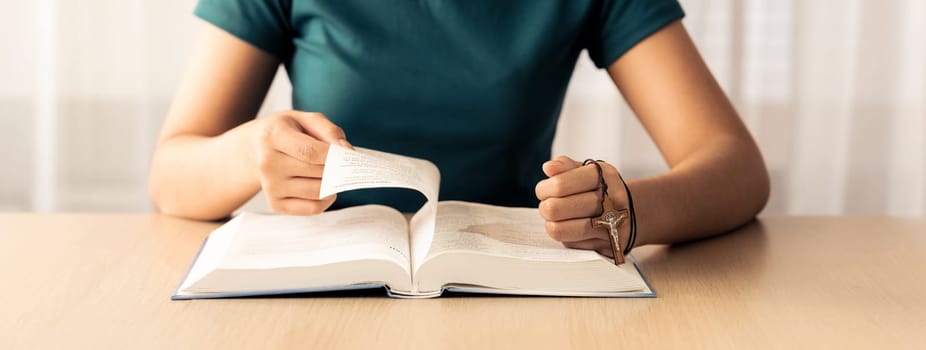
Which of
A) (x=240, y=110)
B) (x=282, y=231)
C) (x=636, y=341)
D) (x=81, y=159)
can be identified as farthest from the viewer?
(x=81, y=159)

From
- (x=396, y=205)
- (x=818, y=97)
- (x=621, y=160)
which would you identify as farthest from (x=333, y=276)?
(x=818, y=97)

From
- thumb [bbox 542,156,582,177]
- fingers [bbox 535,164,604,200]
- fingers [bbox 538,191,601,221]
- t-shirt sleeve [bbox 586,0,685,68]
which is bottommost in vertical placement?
fingers [bbox 538,191,601,221]

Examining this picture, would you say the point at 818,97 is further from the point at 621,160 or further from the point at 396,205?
the point at 396,205

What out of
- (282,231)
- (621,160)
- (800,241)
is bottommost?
(621,160)

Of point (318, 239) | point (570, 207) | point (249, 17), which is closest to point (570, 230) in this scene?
point (570, 207)

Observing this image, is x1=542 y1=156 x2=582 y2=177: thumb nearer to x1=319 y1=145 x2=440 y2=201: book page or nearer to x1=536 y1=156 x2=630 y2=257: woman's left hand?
x1=536 y1=156 x2=630 y2=257: woman's left hand

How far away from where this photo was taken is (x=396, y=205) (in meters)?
1.46

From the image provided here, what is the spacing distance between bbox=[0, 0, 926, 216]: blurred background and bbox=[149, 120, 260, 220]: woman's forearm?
5.03 ft

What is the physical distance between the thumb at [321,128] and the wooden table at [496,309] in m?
0.19

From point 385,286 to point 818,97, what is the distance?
2.33 metres

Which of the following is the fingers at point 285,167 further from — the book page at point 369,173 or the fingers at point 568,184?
the fingers at point 568,184

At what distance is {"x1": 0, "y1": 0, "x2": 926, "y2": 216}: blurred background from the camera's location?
9.22 feet

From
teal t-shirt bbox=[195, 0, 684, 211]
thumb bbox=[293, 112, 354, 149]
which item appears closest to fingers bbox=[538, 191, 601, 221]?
thumb bbox=[293, 112, 354, 149]

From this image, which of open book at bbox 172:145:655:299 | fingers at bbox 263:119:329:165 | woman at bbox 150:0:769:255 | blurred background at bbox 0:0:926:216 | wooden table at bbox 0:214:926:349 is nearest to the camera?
wooden table at bbox 0:214:926:349
